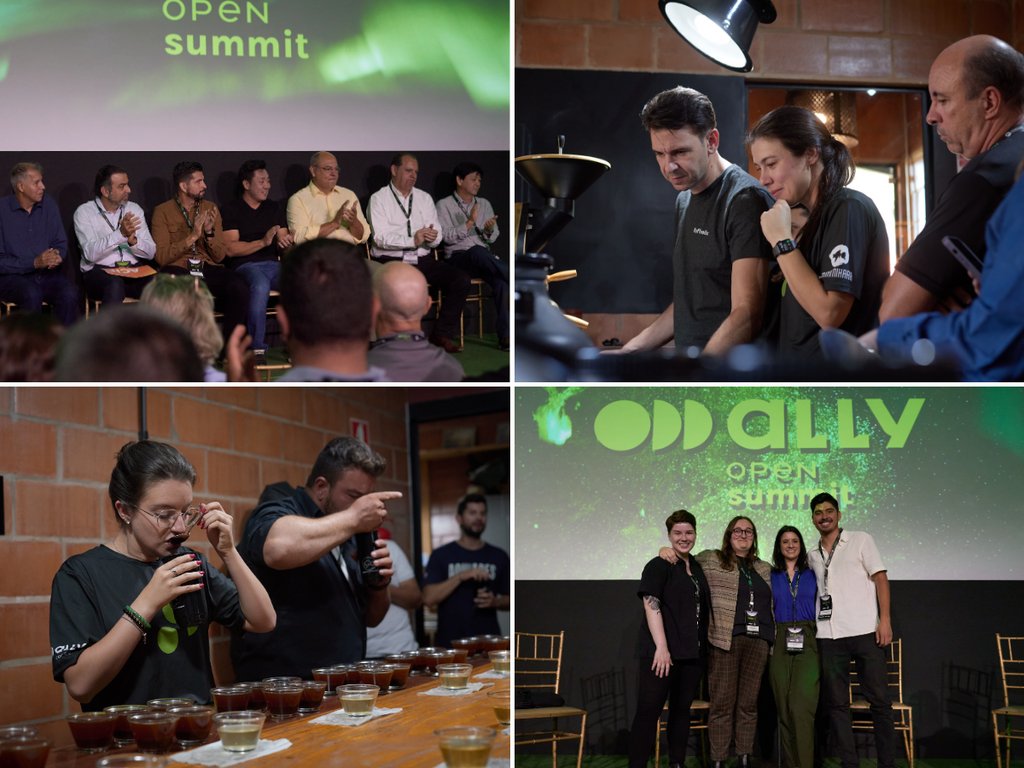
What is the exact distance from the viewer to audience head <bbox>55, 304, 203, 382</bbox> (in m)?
1.74

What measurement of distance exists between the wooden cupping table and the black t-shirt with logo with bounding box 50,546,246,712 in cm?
22

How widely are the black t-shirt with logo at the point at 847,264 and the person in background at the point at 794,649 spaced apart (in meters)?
2.09

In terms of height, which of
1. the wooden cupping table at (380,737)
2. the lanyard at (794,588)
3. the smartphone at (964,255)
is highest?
the smartphone at (964,255)

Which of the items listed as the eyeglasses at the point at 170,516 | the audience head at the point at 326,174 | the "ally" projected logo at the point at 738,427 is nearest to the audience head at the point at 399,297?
the audience head at the point at 326,174

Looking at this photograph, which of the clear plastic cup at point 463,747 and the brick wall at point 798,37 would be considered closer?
the clear plastic cup at point 463,747

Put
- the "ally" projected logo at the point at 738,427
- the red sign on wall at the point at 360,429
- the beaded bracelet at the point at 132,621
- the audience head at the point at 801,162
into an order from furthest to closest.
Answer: the "ally" projected logo at the point at 738,427
the red sign on wall at the point at 360,429
the audience head at the point at 801,162
the beaded bracelet at the point at 132,621

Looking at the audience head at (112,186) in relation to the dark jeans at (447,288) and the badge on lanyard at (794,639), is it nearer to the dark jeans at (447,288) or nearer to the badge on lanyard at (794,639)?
the dark jeans at (447,288)

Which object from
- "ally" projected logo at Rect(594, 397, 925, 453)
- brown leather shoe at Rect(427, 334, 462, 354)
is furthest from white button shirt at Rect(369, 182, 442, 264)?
"ally" projected logo at Rect(594, 397, 925, 453)

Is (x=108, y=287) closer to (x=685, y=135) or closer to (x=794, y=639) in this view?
(x=685, y=135)

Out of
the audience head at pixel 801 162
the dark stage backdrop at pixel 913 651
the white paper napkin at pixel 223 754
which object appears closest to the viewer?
the white paper napkin at pixel 223 754

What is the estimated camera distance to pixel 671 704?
371 centimetres

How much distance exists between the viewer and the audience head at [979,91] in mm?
1736

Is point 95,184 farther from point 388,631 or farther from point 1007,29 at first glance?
point 1007,29

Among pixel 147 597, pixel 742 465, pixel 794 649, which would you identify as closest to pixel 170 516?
pixel 147 597
